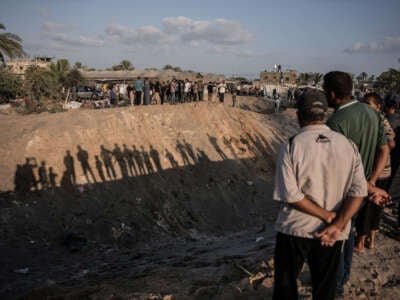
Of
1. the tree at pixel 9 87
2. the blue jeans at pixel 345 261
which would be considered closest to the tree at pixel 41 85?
the tree at pixel 9 87

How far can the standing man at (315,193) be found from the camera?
235cm

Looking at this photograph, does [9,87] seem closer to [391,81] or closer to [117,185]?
[117,185]

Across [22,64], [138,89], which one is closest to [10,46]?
[138,89]

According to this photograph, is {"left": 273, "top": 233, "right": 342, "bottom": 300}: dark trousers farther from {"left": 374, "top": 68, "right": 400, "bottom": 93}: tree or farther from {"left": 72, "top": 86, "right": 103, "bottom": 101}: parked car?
{"left": 374, "top": 68, "right": 400, "bottom": 93}: tree

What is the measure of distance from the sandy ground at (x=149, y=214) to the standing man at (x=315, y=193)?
4.25 ft

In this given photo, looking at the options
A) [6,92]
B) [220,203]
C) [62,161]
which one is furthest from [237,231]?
[6,92]

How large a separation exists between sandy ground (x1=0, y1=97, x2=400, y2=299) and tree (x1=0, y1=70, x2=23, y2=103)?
41.6ft

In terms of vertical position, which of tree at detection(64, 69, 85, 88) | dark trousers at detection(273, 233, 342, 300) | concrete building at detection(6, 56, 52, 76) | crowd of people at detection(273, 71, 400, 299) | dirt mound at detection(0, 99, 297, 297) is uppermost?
concrete building at detection(6, 56, 52, 76)

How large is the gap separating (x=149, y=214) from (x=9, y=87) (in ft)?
61.4

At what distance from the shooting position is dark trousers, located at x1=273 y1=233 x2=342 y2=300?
8.03 feet

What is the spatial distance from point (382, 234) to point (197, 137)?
34.1ft

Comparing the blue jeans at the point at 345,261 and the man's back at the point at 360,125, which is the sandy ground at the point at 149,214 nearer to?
the blue jeans at the point at 345,261

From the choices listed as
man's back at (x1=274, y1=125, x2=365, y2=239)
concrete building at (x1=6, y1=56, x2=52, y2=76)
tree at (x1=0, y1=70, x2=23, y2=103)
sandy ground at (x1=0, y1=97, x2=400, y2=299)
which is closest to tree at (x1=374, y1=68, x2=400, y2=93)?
sandy ground at (x1=0, y1=97, x2=400, y2=299)

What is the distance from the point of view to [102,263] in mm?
7750
